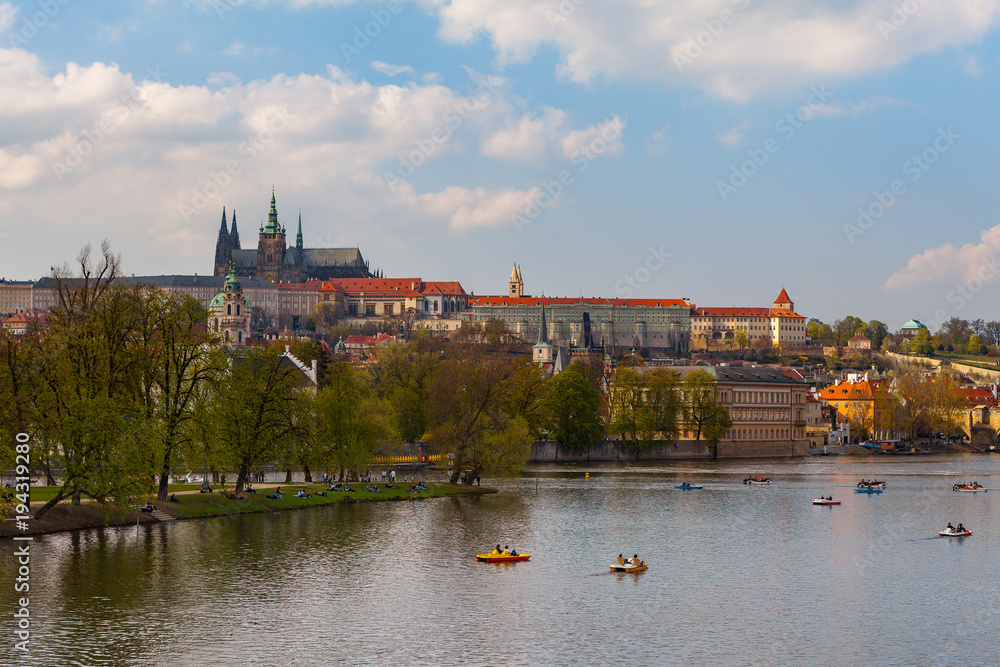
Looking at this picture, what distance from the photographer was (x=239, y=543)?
48.9 meters

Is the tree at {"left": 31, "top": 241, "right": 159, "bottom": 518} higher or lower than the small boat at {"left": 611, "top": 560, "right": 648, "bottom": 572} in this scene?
higher

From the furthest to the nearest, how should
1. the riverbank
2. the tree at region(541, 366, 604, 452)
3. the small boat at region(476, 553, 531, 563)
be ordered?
the tree at region(541, 366, 604, 452), the riverbank, the small boat at region(476, 553, 531, 563)

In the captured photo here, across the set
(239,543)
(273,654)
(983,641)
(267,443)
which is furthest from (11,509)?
(983,641)

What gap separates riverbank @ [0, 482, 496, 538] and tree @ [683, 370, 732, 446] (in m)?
51.5

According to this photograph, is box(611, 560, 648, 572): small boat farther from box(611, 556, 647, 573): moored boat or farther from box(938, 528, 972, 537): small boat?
box(938, 528, 972, 537): small boat

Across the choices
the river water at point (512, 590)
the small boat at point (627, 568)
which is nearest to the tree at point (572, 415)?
the river water at point (512, 590)

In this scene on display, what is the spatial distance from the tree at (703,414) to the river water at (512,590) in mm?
59516

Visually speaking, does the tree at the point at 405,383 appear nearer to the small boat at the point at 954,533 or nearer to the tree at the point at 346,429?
the tree at the point at 346,429

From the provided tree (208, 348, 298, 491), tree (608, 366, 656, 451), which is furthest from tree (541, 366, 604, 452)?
tree (208, 348, 298, 491)

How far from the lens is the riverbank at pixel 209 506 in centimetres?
5001

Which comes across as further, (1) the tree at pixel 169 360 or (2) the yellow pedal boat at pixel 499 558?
(1) the tree at pixel 169 360

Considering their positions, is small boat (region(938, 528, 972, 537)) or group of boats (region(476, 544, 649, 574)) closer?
group of boats (region(476, 544, 649, 574))

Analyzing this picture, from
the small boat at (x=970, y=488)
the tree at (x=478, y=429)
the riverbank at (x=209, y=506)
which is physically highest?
the tree at (x=478, y=429)

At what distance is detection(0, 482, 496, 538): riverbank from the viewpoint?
1969 inches
